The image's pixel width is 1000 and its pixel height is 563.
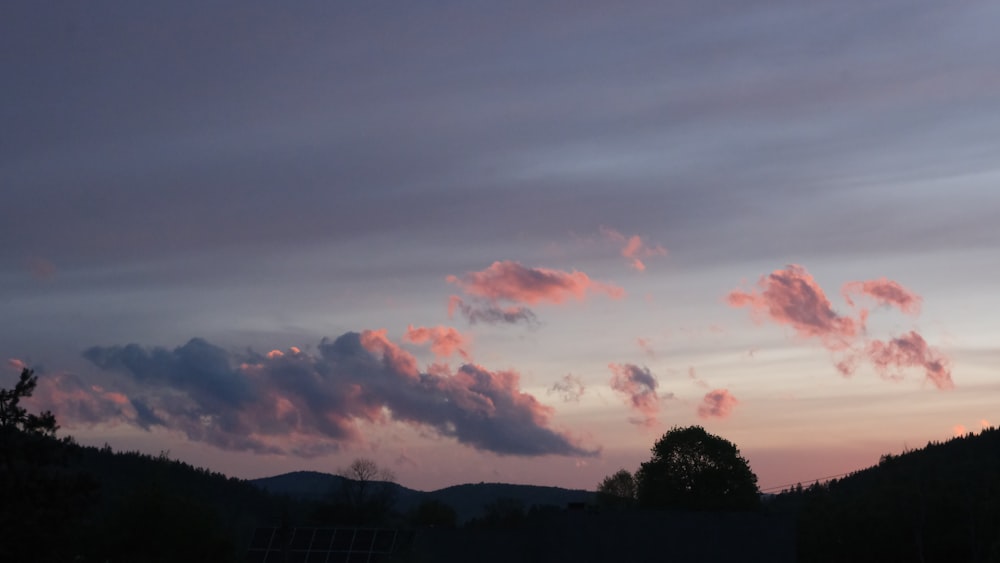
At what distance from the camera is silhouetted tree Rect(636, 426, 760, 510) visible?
14175 centimetres

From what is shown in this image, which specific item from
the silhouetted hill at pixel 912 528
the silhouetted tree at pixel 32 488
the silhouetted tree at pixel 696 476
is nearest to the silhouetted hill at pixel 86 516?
the silhouetted tree at pixel 32 488

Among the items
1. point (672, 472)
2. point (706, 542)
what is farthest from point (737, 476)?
point (706, 542)

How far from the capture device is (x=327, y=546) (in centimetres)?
11219

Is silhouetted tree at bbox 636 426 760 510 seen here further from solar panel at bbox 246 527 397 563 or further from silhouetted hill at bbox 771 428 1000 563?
solar panel at bbox 246 527 397 563

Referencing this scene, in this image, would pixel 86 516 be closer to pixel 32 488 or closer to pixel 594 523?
pixel 32 488

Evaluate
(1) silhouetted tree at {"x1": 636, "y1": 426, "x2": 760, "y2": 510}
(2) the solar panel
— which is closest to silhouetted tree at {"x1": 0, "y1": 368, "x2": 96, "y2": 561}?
(2) the solar panel

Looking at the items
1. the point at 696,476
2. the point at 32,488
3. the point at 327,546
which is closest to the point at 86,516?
the point at 32,488

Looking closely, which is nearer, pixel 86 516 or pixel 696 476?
pixel 86 516

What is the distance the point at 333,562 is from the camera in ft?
360

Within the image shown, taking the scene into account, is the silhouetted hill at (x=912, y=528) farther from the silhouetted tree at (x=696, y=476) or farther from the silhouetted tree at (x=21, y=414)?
the silhouetted tree at (x=21, y=414)

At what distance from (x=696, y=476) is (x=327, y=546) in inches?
2167

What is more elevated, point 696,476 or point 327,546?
point 696,476

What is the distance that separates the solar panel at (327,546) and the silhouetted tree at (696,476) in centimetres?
4699

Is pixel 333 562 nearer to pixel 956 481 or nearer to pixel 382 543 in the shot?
pixel 382 543
